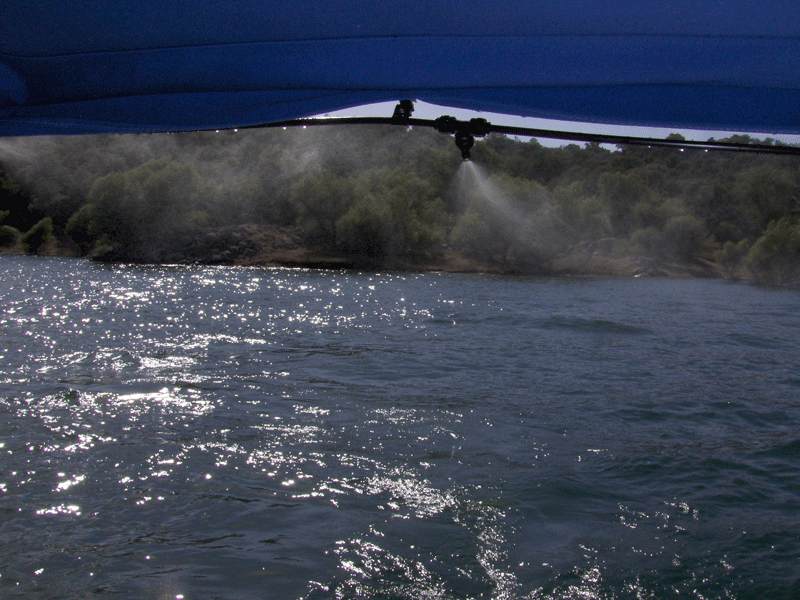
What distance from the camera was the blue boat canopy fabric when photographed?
81.7 inches

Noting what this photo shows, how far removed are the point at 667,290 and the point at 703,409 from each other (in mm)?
29453

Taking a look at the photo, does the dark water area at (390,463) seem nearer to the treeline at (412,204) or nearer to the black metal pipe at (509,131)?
the black metal pipe at (509,131)

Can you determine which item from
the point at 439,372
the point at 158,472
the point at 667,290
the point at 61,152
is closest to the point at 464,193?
the point at 667,290

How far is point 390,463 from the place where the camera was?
9.66m

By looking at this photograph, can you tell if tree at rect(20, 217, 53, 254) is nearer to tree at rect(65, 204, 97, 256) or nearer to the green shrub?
the green shrub

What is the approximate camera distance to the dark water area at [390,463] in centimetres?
673

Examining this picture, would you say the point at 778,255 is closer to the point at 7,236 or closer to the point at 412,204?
the point at 412,204

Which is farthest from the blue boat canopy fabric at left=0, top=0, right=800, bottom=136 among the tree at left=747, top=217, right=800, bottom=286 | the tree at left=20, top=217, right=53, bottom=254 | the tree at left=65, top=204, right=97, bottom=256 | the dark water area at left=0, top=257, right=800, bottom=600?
the tree at left=20, top=217, right=53, bottom=254

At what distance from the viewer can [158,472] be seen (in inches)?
355

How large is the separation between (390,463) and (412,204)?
4887cm

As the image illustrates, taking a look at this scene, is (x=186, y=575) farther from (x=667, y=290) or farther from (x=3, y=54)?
(x=667, y=290)

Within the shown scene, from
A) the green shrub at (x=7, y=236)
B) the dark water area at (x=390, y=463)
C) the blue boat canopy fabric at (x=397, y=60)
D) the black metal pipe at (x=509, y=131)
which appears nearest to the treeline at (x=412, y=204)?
the green shrub at (x=7, y=236)

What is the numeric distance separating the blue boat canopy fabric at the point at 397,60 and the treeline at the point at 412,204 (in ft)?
151

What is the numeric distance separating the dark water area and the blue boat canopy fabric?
5.05m
